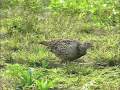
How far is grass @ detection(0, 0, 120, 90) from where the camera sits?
7137 millimetres

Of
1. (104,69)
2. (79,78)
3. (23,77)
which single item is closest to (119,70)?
(104,69)

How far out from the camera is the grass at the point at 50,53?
7.14m

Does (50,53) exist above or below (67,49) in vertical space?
below

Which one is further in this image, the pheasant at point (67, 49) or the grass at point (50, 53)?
the pheasant at point (67, 49)

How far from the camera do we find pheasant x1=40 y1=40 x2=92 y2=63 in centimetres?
844

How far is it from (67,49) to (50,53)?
929 millimetres

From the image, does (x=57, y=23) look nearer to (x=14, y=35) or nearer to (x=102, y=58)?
(x=14, y=35)

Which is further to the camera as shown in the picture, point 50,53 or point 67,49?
point 50,53

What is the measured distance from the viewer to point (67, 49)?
27.7 ft

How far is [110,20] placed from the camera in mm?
8266

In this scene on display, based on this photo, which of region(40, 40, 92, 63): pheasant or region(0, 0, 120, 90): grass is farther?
region(40, 40, 92, 63): pheasant

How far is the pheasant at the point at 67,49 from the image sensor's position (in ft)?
27.7

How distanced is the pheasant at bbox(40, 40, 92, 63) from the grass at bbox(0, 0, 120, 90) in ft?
0.54

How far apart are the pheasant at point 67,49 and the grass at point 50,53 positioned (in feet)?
0.54
